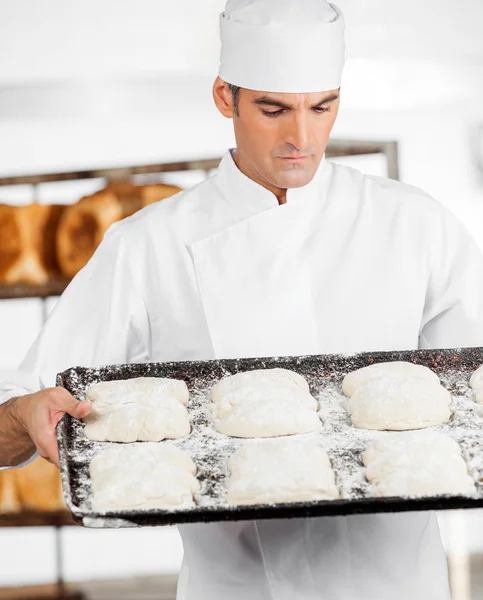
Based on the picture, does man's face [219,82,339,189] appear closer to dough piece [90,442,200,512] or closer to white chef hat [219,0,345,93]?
white chef hat [219,0,345,93]

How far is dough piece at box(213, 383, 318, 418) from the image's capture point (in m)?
1.77

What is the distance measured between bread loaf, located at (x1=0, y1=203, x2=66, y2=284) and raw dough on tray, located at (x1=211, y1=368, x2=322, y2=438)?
1.43 metres

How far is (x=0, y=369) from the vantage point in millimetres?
3314

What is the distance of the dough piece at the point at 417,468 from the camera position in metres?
1.54

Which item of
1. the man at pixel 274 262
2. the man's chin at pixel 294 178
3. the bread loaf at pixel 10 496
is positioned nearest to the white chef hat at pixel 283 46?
the man at pixel 274 262

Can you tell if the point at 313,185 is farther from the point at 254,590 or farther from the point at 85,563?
the point at 85,563

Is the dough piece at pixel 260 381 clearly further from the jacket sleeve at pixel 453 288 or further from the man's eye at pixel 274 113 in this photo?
the man's eye at pixel 274 113

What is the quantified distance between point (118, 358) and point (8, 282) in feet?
3.60

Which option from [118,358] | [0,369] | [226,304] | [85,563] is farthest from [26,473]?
[226,304]

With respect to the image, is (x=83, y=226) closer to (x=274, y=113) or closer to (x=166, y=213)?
(x=166, y=213)

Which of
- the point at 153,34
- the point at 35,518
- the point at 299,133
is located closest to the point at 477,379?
the point at 299,133

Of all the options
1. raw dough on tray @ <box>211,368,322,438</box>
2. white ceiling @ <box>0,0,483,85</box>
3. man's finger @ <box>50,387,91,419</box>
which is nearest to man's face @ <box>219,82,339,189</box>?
raw dough on tray @ <box>211,368,322,438</box>

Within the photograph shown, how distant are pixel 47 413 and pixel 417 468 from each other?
683 mm

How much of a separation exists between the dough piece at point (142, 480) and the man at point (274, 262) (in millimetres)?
366
